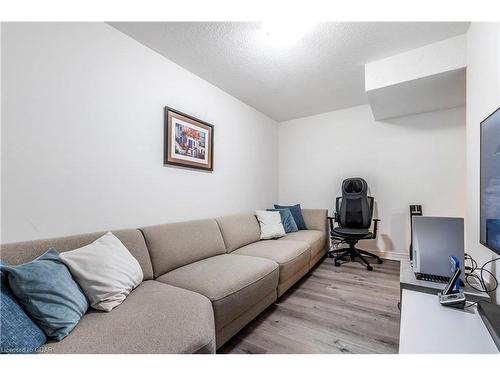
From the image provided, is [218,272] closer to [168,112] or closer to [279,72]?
[168,112]

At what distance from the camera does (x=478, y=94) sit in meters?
1.62

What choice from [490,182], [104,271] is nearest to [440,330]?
[490,182]

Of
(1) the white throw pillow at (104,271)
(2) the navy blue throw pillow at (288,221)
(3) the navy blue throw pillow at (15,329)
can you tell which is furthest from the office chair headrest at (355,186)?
(3) the navy blue throw pillow at (15,329)

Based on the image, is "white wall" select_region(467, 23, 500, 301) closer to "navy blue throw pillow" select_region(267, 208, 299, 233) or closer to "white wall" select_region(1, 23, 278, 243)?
"navy blue throw pillow" select_region(267, 208, 299, 233)

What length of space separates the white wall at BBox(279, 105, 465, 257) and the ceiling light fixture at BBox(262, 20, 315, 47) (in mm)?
2157

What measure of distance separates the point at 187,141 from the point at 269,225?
4.91 feet

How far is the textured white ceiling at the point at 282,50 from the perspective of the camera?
1.84m

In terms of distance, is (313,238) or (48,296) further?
(313,238)

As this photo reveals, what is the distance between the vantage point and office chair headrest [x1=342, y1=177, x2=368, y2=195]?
127 inches

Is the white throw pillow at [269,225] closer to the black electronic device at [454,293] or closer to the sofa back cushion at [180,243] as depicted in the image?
the sofa back cushion at [180,243]

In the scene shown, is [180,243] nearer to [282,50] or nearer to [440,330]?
[440,330]

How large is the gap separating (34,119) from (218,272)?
156 cm

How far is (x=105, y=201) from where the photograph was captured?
5.77 feet
